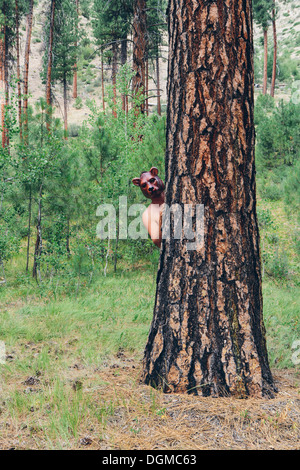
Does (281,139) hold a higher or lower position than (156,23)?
lower

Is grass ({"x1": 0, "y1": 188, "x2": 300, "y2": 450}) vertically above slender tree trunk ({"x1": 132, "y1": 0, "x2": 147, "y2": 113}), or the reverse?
slender tree trunk ({"x1": 132, "y1": 0, "x2": 147, "y2": 113})

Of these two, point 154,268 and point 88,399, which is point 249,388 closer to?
point 88,399

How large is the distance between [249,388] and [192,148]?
1.59 metres

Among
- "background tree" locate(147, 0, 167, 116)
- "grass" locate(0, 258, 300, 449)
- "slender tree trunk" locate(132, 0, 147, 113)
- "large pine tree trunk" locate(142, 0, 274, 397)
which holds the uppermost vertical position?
"background tree" locate(147, 0, 167, 116)

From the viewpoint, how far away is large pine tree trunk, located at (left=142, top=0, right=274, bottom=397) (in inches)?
94.4

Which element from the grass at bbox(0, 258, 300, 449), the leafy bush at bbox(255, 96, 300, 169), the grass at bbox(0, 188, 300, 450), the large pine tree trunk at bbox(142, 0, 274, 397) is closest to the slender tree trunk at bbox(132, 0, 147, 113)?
the leafy bush at bbox(255, 96, 300, 169)

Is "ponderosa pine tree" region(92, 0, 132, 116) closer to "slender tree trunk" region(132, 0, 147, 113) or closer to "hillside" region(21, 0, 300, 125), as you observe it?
"slender tree trunk" region(132, 0, 147, 113)

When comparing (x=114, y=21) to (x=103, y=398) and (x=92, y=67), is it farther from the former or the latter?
(x=92, y=67)

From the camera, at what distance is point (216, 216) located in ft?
7.97

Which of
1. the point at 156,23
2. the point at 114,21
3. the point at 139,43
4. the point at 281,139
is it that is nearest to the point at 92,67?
the point at 114,21

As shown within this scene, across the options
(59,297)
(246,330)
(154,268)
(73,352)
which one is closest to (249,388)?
(246,330)

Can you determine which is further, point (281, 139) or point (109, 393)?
point (281, 139)

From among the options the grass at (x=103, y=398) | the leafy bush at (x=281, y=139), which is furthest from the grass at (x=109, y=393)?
the leafy bush at (x=281, y=139)
